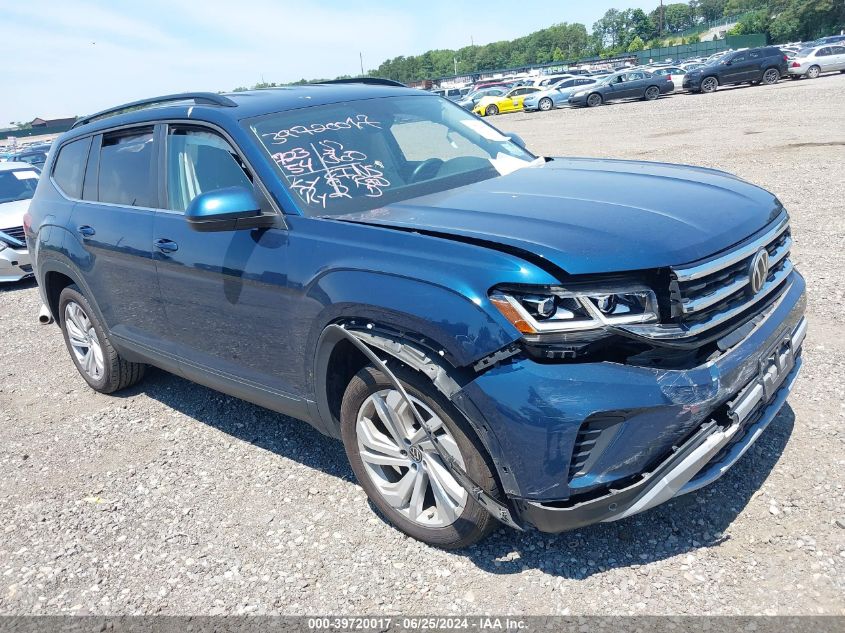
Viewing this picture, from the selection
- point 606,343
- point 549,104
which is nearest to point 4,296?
point 606,343

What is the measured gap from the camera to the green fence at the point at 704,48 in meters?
68.9

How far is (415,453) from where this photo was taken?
9.85 feet

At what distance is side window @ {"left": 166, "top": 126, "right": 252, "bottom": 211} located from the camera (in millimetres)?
3697

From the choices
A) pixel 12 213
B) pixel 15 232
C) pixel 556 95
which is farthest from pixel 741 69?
pixel 15 232

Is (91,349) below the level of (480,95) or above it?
below

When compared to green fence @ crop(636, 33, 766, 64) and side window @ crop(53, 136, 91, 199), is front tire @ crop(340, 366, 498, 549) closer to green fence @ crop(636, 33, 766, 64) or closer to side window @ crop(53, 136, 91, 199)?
side window @ crop(53, 136, 91, 199)

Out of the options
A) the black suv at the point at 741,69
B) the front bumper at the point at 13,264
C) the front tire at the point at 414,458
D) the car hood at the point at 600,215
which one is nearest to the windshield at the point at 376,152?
the car hood at the point at 600,215

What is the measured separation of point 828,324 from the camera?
193 inches

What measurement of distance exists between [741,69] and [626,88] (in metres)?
4.79

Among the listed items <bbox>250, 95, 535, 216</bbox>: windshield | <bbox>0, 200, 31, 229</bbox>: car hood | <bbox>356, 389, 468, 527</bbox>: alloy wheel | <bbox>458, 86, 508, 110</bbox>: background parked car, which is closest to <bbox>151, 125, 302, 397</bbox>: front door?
<bbox>250, 95, 535, 216</bbox>: windshield

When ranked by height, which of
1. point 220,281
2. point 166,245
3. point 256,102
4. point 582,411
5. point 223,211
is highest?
point 256,102

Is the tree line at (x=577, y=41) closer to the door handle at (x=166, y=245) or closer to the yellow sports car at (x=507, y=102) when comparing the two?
the yellow sports car at (x=507, y=102)

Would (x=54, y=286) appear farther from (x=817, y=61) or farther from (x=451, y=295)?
(x=817, y=61)

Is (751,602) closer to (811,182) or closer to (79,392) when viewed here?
(79,392)
